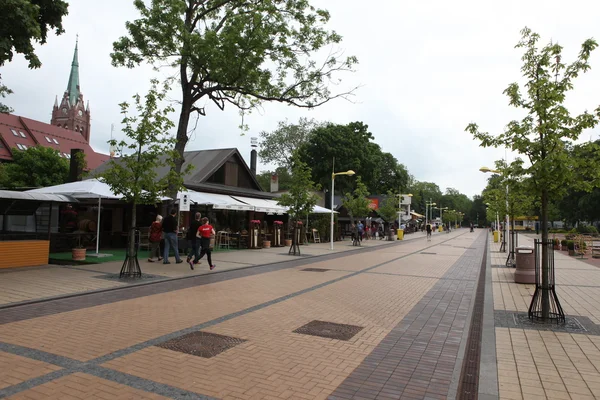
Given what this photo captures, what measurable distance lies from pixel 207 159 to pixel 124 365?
22265mm

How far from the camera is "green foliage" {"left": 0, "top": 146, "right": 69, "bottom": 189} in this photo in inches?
1474

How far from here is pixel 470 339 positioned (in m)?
5.91

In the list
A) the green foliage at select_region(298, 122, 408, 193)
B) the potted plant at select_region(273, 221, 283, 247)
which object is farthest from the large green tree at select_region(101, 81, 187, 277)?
the green foliage at select_region(298, 122, 408, 193)

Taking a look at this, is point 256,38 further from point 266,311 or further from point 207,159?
point 207,159

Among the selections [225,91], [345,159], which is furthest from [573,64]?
[345,159]

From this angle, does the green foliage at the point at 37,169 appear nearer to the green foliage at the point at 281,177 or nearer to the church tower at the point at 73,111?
the green foliage at the point at 281,177

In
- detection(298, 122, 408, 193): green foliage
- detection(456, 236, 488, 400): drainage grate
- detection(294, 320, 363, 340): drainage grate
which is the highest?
detection(298, 122, 408, 193): green foliage

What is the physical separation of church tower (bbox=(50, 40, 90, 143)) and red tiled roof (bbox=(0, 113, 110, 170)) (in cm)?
2650

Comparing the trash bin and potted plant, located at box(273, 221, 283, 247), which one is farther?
potted plant, located at box(273, 221, 283, 247)

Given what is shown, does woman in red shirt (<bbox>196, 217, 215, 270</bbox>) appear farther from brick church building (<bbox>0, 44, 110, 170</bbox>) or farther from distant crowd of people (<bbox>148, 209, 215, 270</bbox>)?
brick church building (<bbox>0, 44, 110, 170</bbox>)

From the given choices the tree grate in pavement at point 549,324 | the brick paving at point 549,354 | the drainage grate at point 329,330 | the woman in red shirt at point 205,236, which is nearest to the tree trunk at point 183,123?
the woman in red shirt at point 205,236

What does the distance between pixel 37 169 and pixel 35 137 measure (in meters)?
28.2

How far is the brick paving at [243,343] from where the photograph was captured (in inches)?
155

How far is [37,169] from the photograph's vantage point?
37719 mm
